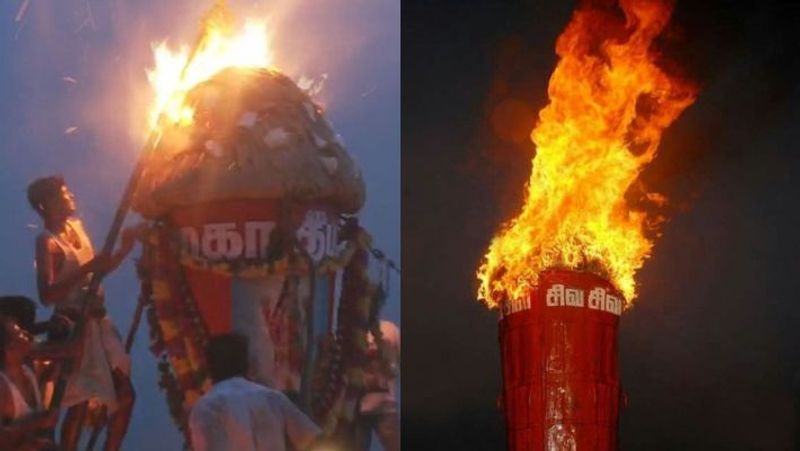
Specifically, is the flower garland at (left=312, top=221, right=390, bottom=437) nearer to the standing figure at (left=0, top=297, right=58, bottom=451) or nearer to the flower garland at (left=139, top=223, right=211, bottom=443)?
the flower garland at (left=139, top=223, right=211, bottom=443)

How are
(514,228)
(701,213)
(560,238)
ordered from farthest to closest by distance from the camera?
(701,213), (514,228), (560,238)

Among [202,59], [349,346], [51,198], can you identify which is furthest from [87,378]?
[202,59]

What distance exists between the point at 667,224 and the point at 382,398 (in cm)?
223

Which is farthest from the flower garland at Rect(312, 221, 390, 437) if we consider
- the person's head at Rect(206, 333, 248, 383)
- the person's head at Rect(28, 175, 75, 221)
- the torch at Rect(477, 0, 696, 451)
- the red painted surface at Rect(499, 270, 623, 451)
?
the person's head at Rect(28, 175, 75, 221)

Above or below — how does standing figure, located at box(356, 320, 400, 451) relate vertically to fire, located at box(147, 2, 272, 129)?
below

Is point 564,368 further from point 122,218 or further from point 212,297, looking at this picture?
point 122,218

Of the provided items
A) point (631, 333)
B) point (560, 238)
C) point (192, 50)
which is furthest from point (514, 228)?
point (192, 50)

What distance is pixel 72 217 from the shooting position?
28.3 feet

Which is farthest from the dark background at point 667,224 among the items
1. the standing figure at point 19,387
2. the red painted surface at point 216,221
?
the standing figure at point 19,387

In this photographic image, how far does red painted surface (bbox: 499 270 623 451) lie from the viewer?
691cm

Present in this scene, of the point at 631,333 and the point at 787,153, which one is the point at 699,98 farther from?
the point at 631,333

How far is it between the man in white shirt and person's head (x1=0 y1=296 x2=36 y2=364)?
1.18 meters

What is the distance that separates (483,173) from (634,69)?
1.22 metres

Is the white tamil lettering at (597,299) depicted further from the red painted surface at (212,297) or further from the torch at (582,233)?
the red painted surface at (212,297)
